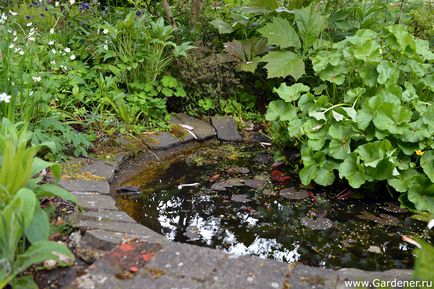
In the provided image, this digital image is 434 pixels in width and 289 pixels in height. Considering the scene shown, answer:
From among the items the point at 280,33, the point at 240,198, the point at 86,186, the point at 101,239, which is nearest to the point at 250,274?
the point at 101,239

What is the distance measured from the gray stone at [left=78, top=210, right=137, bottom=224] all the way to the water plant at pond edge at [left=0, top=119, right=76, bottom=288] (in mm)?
344

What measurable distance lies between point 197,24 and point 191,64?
64 cm

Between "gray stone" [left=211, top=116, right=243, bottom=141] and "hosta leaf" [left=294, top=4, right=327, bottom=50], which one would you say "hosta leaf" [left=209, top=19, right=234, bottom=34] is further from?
"gray stone" [left=211, top=116, right=243, bottom=141]

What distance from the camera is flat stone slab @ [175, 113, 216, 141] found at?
160 inches

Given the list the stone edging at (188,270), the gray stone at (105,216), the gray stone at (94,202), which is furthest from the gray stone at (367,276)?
the gray stone at (94,202)

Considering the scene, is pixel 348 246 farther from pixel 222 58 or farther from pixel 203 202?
pixel 222 58

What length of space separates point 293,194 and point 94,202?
122cm

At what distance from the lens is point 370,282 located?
6.18 ft

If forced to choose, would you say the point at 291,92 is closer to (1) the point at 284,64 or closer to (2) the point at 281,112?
(2) the point at 281,112

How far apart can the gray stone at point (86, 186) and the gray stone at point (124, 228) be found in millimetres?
474

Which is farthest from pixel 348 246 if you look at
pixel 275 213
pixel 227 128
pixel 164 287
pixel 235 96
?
pixel 235 96

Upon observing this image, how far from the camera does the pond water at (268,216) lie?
2.53 metres

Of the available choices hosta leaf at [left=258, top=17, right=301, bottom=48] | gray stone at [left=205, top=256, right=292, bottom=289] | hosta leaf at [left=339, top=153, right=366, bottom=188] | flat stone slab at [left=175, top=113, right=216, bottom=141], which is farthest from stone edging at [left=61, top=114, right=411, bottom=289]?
hosta leaf at [left=258, top=17, right=301, bottom=48]

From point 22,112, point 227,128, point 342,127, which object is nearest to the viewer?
point 22,112
